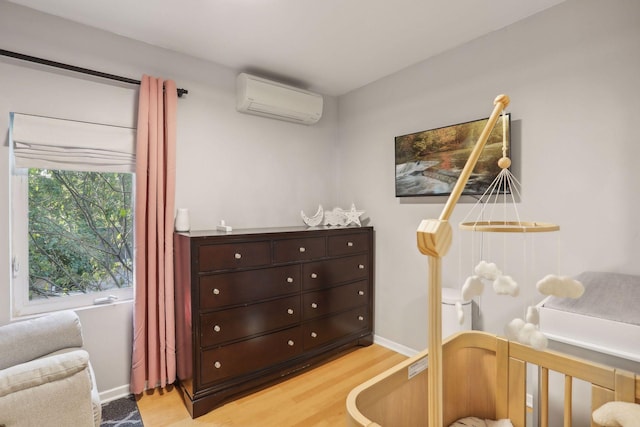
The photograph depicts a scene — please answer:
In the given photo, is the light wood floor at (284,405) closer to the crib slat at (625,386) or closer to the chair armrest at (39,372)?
the chair armrest at (39,372)

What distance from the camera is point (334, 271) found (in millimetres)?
2771

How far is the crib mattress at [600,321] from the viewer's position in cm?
114

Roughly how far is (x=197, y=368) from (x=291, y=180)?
70.2 inches

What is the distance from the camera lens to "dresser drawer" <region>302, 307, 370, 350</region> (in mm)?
2609

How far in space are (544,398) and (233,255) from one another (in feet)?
5.84

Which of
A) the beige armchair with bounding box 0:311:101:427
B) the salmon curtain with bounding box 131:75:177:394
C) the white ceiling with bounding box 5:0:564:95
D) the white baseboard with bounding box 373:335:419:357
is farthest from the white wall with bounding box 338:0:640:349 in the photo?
the beige armchair with bounding box 0:311:101:427

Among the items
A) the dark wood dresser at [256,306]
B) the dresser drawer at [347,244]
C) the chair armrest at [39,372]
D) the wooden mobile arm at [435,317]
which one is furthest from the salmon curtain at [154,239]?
the wooden mobile arm at [435,317]

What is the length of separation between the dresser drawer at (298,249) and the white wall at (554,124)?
76cm

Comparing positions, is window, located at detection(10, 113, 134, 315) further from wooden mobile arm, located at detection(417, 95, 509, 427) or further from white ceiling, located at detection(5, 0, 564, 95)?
wooden mobile arm, located at detection(417, 95, 509, 427)

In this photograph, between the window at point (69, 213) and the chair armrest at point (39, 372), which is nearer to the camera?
the chair armrest at point (39, 372)

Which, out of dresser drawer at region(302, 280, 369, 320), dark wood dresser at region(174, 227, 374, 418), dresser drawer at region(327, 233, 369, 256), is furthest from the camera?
dresser drawer at region(327, 233, 369, 256)

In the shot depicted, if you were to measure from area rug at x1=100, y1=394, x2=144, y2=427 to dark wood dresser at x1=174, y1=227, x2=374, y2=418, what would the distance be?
0.30m

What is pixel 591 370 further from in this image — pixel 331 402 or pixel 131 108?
pixel 131 108

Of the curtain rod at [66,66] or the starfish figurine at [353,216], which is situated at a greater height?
the curtain rod at [66,66]
